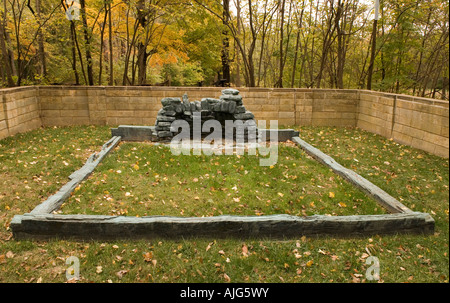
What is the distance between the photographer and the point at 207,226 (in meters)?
3.69

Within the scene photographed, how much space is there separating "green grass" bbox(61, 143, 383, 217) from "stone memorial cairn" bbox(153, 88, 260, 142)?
168 cm

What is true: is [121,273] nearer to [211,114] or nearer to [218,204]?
[218,204]

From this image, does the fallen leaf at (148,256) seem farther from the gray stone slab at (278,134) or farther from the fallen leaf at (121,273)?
the gray stone slab at (278,134)

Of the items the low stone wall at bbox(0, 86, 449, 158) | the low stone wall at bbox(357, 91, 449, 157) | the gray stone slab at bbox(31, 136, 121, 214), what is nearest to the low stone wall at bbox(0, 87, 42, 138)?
the low stone wall at bbox(0, 86, 449, 158)

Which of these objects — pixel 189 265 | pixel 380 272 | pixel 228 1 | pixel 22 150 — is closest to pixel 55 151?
pixel 22 150

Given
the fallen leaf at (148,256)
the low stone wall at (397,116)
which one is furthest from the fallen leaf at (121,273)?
the low stone wall at (397,116)

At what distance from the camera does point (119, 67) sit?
16.4m

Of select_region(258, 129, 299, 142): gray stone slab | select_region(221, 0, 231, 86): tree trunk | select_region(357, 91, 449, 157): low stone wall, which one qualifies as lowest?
select_region(258, 129, 299, 142): gray stone slab

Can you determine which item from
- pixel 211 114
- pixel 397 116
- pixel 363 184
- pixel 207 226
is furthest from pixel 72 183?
pixel 397 116

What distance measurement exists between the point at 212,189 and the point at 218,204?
1.86ft

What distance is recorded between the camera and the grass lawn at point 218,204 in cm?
311

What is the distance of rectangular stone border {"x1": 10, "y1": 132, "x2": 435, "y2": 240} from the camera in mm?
3629

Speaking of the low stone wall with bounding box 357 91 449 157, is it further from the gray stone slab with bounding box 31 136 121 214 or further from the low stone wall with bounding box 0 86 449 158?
the gray stone slab with bounding box 31 136 121 214
